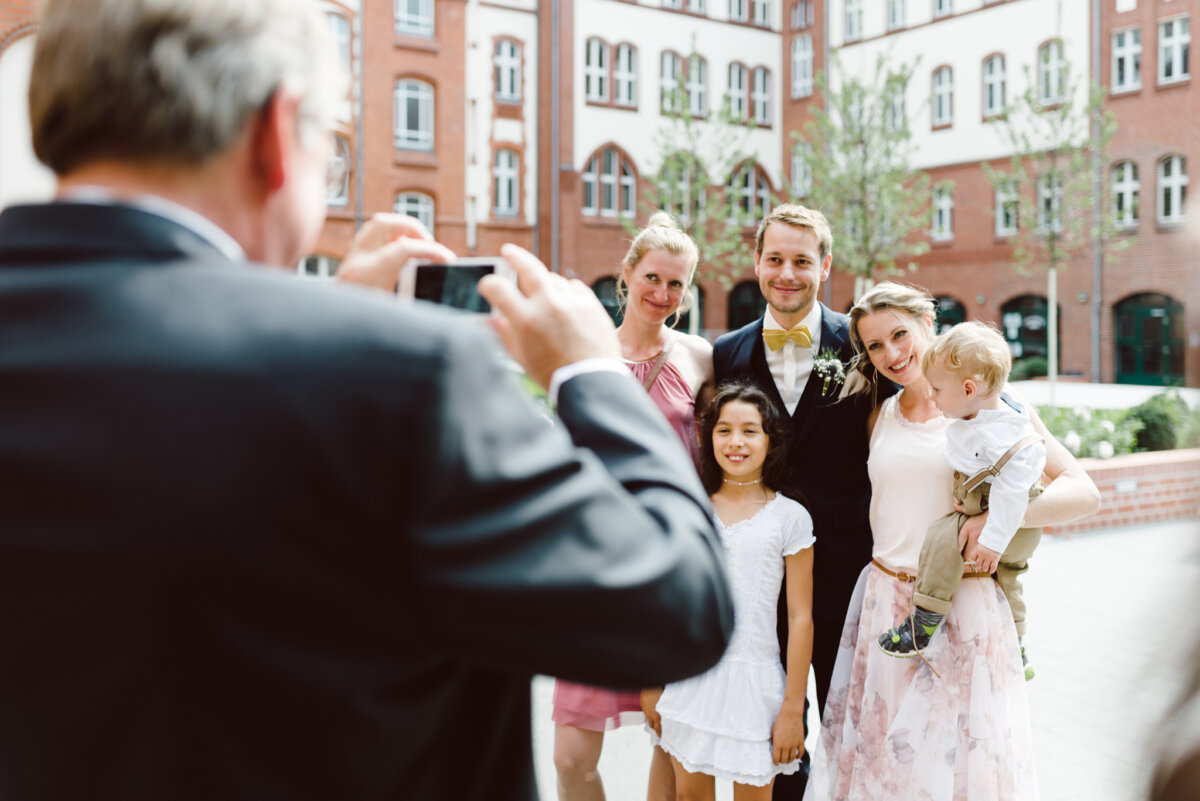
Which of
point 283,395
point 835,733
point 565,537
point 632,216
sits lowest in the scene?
point 835,733

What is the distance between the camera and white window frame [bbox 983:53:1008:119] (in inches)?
1289

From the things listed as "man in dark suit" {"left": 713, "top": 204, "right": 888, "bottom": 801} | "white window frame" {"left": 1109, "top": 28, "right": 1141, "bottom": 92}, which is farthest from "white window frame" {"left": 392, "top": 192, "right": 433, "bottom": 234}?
"man in dark suit" {"left": 713, "top": 204, "right": 888, "bottom": 801}

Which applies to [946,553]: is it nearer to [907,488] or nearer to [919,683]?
[907,488]

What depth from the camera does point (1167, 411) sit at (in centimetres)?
1236

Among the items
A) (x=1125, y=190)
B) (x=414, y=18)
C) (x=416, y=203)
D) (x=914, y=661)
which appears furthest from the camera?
(x=416, y=203)

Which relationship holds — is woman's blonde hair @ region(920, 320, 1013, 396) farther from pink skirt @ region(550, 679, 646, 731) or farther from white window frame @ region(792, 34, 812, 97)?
white window frame @ region(792, 34, 812, 97)

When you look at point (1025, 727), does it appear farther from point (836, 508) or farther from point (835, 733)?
point (836, 508)

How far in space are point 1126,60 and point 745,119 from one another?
12.3m

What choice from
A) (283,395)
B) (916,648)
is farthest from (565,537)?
(916,648)

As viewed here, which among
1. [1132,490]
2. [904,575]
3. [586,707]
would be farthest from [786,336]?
[1132,490]

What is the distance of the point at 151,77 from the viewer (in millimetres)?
979

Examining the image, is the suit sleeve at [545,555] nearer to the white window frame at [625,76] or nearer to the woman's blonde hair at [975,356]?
the woman's blonde hair at [975,356]

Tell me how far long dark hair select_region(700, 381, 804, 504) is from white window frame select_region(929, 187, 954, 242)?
1272 inches

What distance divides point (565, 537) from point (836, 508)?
10.6ft
